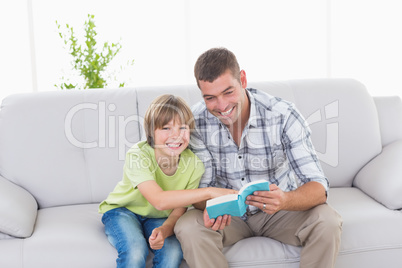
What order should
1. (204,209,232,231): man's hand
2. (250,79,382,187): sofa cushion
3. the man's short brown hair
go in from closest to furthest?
(204,209,232,231): man's hand → the man's short brown hair → (250,79,382,187): sofa cushion

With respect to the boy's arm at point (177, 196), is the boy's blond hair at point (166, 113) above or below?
above

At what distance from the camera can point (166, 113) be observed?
6.17 feet

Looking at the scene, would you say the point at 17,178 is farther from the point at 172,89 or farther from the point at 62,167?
the point at 172,89

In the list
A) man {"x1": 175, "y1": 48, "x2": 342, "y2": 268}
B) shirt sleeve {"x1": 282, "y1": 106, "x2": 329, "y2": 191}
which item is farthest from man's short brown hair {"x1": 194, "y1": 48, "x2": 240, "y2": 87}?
shirt sleeve {"x1": 282, "y1": 106, "x2": 329, "y2": 191}

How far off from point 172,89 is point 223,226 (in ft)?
3.02

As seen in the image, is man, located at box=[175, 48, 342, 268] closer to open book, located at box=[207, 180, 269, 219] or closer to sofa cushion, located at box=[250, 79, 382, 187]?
open book, located at box=[207, 180, 269, 219]

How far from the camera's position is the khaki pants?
5.53ft

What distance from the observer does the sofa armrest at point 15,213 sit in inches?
71.7

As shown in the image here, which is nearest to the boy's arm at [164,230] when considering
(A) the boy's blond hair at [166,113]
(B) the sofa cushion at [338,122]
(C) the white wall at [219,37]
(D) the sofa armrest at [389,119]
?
(A) the boy's blond hair at [166,113]

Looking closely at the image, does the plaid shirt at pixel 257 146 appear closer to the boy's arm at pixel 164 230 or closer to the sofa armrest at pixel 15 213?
the boy's arm at pixel 164 230

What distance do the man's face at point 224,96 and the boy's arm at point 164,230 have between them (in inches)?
16.5

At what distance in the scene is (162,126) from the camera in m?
1.88

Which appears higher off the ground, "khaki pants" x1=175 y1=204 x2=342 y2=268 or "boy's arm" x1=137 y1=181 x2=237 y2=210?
"boy's arm" x1=137 y1=181 x2=237 y2=210

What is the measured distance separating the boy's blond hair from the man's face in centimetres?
10
